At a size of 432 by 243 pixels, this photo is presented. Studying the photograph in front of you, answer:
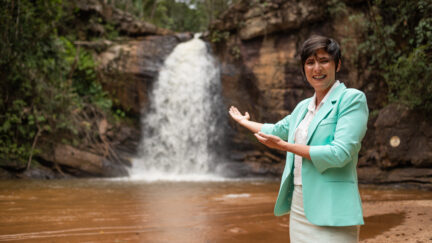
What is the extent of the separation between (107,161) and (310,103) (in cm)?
1074

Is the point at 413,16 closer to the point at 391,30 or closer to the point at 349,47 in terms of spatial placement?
the point at 391,30

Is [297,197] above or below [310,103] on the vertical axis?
below

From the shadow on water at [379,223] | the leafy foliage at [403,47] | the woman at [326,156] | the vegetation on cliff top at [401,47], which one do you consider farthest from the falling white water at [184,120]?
the woman at [326,156]


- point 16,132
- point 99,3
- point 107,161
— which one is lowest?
point 107,161

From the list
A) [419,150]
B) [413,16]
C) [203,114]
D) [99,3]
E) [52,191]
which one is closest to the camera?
[52,191]

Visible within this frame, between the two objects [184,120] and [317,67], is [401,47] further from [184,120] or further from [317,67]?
[317,67]

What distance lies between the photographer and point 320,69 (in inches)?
70.9

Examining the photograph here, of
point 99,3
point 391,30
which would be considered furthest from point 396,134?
point 99,3

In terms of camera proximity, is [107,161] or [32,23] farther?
[107,161]

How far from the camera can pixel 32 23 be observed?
10.7m

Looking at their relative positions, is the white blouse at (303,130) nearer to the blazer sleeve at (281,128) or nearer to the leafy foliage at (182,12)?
the blazer sleeve at (281,128)

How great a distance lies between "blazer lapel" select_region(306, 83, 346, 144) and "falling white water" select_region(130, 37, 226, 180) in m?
11.4

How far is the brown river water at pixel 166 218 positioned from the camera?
153 inches

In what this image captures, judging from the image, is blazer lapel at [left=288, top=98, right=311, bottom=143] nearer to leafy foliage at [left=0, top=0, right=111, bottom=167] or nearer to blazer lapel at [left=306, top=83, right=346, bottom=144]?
blazer lapel at [left=306, top=83, right=346, bottom=144]
